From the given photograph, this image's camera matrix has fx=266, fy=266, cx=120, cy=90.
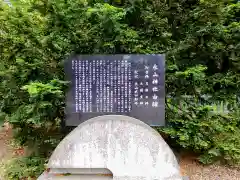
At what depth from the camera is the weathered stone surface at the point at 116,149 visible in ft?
12.1

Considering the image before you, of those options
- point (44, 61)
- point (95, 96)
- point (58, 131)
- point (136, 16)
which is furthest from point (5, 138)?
point (136, 16)

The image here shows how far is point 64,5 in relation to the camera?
3.90 m

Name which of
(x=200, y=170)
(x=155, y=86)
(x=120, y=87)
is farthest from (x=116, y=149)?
(x=200, y=170)

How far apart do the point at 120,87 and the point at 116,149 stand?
2.94 feet

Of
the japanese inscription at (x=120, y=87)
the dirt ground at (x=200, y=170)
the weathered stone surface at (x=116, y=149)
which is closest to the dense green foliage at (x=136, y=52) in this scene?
the dirt ground at (x=200, y=170)

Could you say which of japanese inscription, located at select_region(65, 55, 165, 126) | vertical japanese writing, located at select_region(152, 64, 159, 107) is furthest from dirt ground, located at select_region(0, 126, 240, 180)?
vertical japanese writing, located at select_region(152, 64, 159, 107)

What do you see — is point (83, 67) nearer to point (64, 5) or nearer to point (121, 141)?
point (64, 5)

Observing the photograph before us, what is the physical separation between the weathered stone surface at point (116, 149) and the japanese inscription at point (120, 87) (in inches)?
10.0

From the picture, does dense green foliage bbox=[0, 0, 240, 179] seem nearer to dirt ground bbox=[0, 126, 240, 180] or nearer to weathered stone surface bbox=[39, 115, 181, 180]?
dirt ground bbox=[0, 126, 240, 180]

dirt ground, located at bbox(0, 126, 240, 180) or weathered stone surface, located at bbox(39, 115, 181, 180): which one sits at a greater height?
weathered stone surface, located at bbox(39, 115, 181, 180)

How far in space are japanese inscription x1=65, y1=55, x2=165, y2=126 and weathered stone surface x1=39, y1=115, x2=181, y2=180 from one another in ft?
0.84

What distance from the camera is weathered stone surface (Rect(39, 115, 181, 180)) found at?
3.70m

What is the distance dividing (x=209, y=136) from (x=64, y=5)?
9.94 ft

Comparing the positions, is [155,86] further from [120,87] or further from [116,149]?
[116,149]
